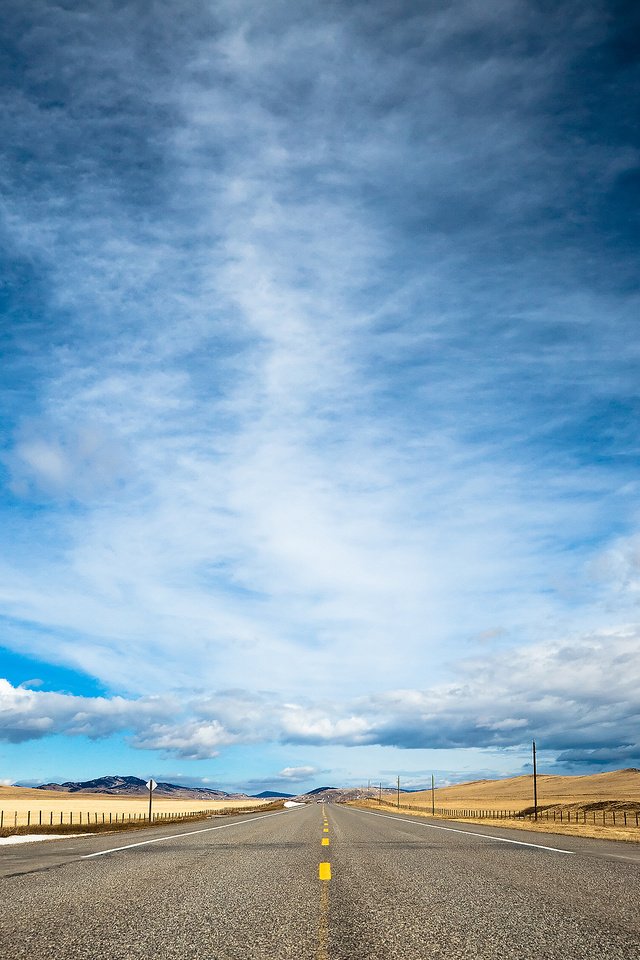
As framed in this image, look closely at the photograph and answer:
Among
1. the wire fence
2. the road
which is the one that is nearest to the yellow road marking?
the road

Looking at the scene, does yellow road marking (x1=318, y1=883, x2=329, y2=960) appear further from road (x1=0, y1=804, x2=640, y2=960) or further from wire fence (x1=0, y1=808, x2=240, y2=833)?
wire fence (x1=0, y1=808, x2=240, y2=833)

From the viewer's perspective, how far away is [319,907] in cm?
776

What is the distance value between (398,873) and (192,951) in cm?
600

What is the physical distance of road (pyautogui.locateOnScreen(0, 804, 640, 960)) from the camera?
5.87 metres

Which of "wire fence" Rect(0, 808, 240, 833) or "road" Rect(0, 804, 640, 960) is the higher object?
"road" Rect(0, 804, 640, 960)

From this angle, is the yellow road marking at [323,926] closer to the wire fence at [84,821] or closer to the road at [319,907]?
the road at [319,907]

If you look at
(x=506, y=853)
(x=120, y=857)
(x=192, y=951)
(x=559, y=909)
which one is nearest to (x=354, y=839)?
(x=506, y=853)

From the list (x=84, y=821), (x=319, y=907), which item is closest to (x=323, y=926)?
(x=319, y=907)

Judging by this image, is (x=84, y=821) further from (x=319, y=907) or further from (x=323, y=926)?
(x=323, y=926)

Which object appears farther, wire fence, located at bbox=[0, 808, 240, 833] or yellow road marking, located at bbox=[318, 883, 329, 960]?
wire fence, located at bbox=[0, 808, 240, 833]

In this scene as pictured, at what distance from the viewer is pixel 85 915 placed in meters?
7.37

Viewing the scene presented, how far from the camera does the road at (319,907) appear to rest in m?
5.87

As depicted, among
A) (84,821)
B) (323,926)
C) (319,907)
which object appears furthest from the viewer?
(84,821)

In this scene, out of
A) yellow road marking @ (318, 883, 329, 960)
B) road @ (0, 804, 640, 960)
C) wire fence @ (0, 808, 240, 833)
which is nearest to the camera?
yellow road marking @ (318, 883, 329, 960)
